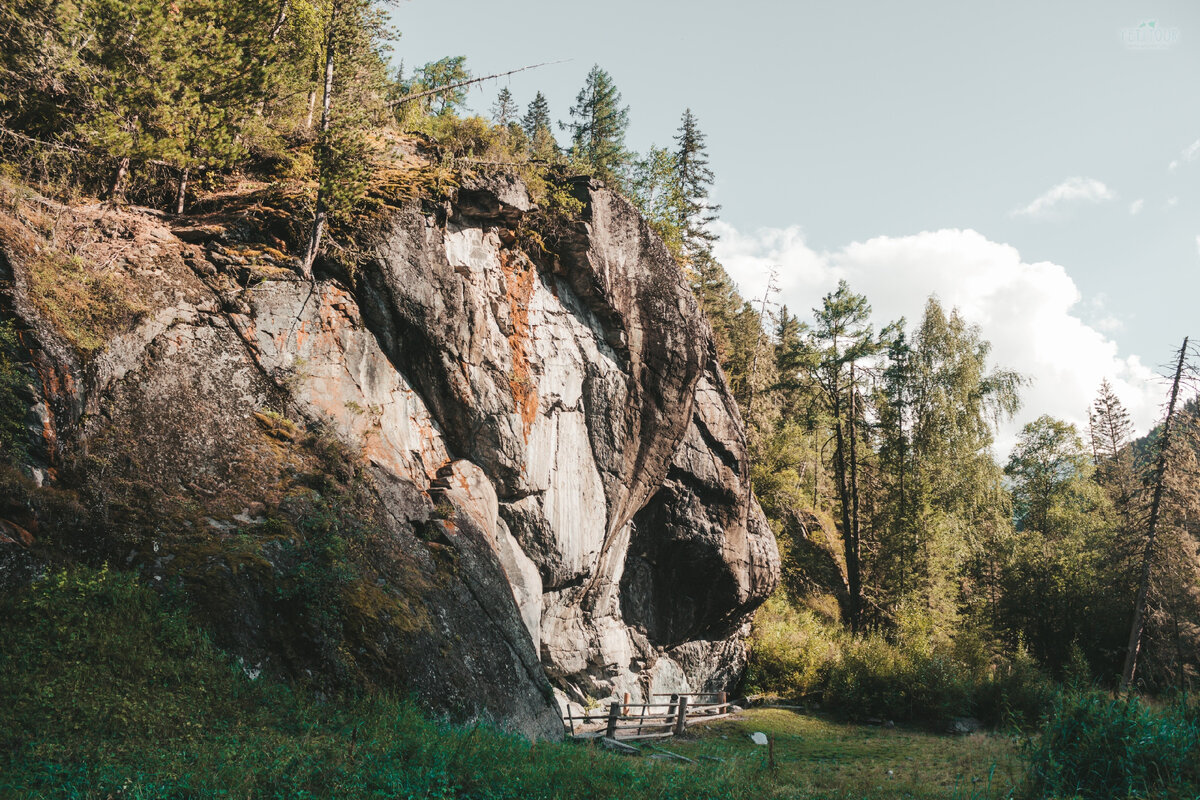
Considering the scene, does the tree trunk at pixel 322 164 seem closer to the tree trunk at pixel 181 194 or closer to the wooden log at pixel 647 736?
the tree trunk at pixel 181 194

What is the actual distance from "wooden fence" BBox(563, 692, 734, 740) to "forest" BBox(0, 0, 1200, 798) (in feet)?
13.1

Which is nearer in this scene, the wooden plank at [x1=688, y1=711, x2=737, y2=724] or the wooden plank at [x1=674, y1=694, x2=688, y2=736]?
the wooden plank at [x1=674, y1=694, x2=688, y2=736]

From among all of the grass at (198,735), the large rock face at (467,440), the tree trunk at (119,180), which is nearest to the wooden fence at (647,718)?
the large rock face at (467,440)

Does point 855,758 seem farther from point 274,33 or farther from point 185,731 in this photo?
point 274,33

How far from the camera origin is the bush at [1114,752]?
768cm

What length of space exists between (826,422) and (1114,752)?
23440 mm

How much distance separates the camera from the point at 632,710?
20.1 m

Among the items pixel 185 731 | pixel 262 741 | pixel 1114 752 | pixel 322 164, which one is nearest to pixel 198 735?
pixel 185 731

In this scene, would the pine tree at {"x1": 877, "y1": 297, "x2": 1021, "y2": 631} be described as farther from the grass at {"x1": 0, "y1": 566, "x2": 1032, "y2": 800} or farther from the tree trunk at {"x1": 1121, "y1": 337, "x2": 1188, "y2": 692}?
the grass at {"x1": 0, "y1": 566, "x2": 1032, "y2": 800}

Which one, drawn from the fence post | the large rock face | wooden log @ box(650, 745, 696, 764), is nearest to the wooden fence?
the fence post

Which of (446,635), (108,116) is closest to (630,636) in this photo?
(446,635)

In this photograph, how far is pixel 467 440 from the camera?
14.7m

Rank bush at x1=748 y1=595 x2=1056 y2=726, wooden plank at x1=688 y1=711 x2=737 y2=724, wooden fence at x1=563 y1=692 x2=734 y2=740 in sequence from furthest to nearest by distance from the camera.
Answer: bush at x1=748 y1=595 x2=1056 y2=726 < wooden plank at x1=688 y1=711 x2=737 y2=724 < wooden fence at x1=563 y1=692 x2=734 y2=740

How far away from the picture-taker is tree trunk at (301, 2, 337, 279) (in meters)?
12.5
